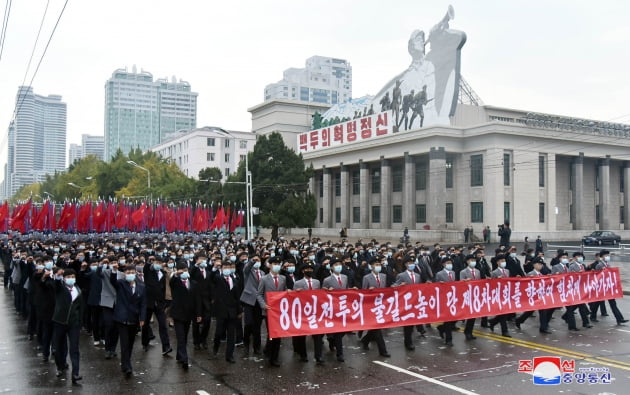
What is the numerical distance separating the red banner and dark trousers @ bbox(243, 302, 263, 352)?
3.56ft

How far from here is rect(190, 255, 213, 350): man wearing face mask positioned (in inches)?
416

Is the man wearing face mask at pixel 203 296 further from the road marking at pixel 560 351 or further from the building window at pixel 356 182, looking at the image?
the building window at pixel 356 182

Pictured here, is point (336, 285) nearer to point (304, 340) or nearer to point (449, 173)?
point (304, 340)

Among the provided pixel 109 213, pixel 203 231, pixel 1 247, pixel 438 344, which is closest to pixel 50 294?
pixel 438 344

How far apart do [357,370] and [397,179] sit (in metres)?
50.4

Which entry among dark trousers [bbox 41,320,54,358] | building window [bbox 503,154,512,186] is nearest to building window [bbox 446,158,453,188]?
building window [bbox 503,154,512,186]

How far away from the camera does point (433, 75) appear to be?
167ft

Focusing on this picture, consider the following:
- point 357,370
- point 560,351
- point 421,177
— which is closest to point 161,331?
point 357,370

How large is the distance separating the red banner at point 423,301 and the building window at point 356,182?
49909 mm

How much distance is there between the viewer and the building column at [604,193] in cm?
5450

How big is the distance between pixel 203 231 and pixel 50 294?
98.0ft

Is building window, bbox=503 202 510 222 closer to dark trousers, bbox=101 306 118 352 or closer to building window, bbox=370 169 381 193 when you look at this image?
building window, bbox=370 169 381 193

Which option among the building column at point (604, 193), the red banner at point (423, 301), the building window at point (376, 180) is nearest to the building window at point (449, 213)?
the building window at point (376, 180)
